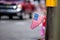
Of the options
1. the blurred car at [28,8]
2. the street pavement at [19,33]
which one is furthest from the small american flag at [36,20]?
the blurred car at [28,8]

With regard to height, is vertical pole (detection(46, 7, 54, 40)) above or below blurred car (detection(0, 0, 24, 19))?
above

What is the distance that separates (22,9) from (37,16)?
1387 centimetres

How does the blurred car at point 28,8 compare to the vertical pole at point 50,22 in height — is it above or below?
below

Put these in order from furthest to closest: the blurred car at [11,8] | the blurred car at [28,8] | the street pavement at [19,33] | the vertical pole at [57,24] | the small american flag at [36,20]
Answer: the blurred car at [28,8] → the blurred car at [11,8] → the street pavement at [19,33] → the small american flag at [36,20] → the vertical pole at [57,24]

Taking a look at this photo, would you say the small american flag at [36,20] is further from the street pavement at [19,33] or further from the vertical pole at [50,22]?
the street pavement at [19,33]

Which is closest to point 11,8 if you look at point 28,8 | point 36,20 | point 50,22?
point 28,8

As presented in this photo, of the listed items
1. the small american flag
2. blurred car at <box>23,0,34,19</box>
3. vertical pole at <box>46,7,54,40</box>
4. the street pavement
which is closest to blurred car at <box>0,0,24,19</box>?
blurred car at <box>23,0,34,19</box>

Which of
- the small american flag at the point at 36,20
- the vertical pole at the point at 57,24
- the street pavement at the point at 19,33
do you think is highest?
the vertical pole at the point at 57,24

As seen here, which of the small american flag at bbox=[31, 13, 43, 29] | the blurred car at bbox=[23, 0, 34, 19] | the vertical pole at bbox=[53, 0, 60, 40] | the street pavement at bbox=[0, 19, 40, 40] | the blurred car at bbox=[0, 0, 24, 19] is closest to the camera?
the vertical pole at bbox=[53, 0, 60, 40]

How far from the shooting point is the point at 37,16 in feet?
21.4

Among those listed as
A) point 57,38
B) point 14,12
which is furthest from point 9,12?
point 57,38

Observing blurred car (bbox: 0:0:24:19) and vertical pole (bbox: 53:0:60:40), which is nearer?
vertical pole (bbox: 53:0:60:40)

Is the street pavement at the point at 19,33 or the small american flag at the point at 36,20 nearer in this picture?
the small american flag at the point at 36,20

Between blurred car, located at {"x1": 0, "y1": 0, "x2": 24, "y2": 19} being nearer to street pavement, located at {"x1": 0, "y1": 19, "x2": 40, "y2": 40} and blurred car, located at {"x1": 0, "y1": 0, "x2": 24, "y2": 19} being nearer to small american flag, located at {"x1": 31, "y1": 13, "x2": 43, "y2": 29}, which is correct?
street pavement, located at {"x1": 0, "y1": 19, "x2": 40, "y2": 40}
